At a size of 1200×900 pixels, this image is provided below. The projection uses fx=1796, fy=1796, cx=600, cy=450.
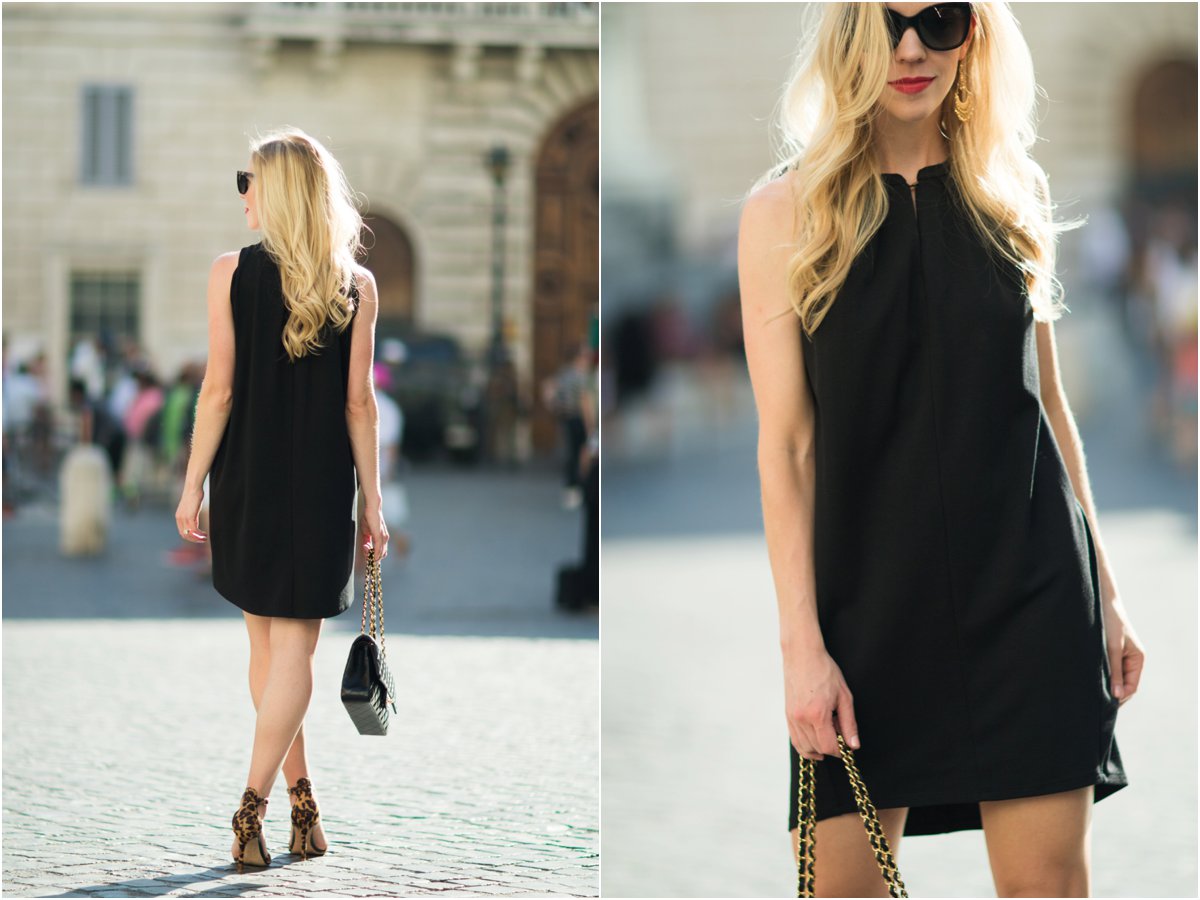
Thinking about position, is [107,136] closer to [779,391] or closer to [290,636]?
[290,636]

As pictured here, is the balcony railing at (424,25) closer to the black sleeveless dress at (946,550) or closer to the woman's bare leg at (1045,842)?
the black sleeveless dress at (946,550)

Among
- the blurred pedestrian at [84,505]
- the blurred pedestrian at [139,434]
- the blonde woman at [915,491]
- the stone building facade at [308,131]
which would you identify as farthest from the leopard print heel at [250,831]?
the stone building facade at [308,131]

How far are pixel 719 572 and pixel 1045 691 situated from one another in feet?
34.0

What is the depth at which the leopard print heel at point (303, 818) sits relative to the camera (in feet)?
14.4

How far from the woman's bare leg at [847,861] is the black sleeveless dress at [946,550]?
0.09 ft

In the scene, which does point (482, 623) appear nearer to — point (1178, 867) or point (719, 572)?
point (719, 572)

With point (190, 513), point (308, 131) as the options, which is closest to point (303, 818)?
point (190, 513)

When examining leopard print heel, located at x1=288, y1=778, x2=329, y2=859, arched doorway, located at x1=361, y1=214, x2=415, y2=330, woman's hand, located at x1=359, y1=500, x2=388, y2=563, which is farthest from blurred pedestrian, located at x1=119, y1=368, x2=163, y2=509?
woman's hand, located at x1=359, y1=500, x2=388, y2=563

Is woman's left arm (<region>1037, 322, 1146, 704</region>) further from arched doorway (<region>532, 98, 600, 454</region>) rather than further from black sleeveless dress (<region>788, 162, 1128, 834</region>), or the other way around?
arched doorway (<region>532, 98, 600, 454</region>)

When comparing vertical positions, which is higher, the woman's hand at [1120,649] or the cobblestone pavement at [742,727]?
the woman's hand at [1120,649]

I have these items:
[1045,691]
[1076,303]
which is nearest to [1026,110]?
[1045,691]

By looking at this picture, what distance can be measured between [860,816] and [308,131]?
24.1 m

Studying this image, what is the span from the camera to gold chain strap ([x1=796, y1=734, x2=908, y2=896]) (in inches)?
Answer: 105

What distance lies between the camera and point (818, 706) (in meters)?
2.75
